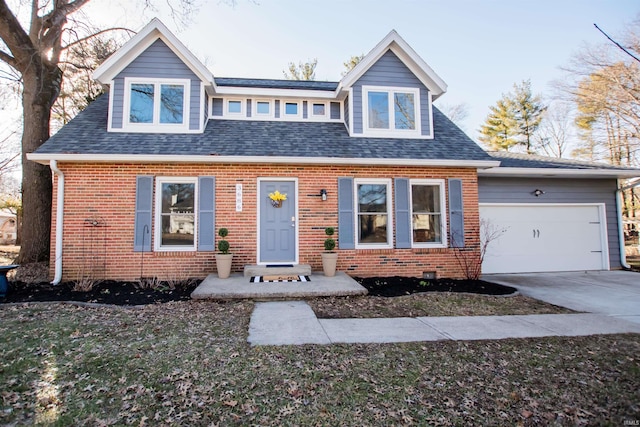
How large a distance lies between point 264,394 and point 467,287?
5.72m

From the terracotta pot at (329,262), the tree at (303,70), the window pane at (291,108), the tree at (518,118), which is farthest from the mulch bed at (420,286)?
the tree at (518,118)

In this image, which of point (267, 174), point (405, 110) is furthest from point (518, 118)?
point (267, 174)

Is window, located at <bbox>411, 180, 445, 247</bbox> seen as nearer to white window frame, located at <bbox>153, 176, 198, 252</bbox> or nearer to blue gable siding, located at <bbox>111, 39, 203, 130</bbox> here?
white window frame, located at <bbox>153, 176, 198, 252</bbox>

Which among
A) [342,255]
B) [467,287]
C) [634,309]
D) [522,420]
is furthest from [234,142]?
[634,309]

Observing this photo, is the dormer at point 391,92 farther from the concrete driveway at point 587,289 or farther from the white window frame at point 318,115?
the concrete driveway at point 587,289

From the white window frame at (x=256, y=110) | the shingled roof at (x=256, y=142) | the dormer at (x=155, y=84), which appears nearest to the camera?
the shingled roof at (x=256, y=142)

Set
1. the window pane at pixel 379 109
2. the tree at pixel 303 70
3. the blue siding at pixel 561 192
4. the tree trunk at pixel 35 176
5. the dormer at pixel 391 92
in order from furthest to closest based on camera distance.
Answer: the tree at pixel 303 70, the blue siding at pixel 561 192, the window pane at pixel 379 109, the dormer at pixel 391 92, the tree trunk at pixel 35 176

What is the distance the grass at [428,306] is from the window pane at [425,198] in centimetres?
259

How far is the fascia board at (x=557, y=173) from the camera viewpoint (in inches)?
360

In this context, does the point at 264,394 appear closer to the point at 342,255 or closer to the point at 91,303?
the point at 91,303

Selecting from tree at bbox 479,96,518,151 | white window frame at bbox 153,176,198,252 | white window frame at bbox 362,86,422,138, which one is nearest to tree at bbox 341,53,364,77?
tree at bbox 479,96,518,151

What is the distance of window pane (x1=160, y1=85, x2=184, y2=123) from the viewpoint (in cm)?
829

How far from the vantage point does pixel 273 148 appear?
7.93 meters

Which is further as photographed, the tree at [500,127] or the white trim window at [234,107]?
the tree at [500,127]
